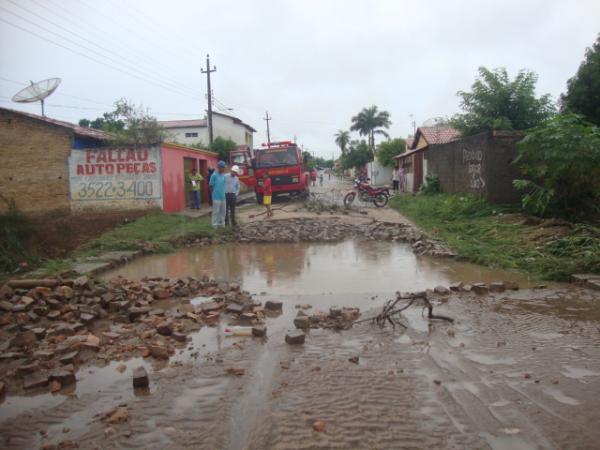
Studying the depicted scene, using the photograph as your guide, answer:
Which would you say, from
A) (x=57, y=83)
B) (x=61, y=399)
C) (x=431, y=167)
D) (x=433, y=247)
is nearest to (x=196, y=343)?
(x=61, y=399)

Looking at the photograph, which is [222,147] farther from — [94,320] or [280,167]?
[94,320]

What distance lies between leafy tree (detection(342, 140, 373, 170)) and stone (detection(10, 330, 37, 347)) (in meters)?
51.8

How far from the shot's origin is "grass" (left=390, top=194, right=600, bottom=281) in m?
7.13

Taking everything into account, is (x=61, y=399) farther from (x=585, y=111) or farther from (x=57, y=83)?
(x=585, y=111)

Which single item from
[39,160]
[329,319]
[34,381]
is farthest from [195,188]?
[34,381]

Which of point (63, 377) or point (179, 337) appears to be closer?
point (63, 377)

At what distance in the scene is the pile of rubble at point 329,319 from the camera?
16.3 feet

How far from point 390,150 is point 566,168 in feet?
104

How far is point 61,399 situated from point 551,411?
354 cm

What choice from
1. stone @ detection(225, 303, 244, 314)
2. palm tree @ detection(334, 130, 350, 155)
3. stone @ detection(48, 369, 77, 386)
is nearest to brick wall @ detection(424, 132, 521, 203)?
stone @ detection(225, 303, 244, 314)

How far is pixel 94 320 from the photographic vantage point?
5.36m

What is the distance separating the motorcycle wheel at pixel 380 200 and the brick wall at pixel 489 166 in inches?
124

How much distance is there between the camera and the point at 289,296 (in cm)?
639

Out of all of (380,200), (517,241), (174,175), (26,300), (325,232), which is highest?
(174,175)
